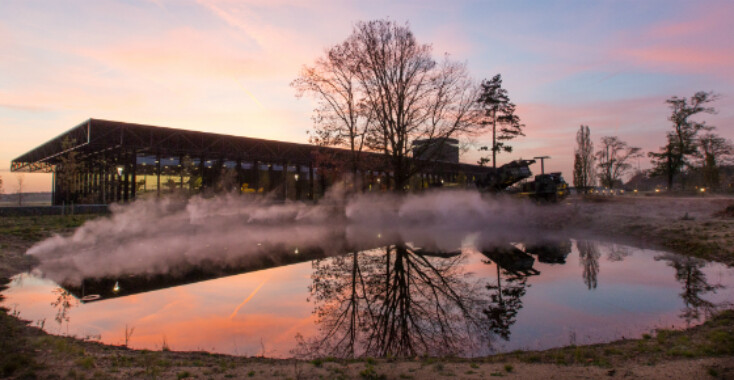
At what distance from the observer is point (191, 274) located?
14312 mm

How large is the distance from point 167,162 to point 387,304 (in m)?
56.7

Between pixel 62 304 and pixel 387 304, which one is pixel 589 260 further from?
pixel 62 304

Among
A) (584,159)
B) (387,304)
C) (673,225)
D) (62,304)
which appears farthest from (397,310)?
(584,159)

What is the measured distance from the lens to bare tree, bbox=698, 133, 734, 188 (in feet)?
195

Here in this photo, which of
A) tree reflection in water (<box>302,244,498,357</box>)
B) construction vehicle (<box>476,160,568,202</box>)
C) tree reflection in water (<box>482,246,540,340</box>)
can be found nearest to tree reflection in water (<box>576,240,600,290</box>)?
tree reflection in water (<box>482,246,540,340</box>)

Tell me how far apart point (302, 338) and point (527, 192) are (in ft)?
117

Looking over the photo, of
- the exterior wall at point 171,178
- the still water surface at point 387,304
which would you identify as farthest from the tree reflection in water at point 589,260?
the exterior wall at point 171,178

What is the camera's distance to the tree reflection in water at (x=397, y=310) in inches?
300

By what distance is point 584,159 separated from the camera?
73.6 m

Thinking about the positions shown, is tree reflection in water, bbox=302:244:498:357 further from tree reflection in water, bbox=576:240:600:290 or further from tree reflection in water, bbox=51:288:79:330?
tree reflection in water, bbox=51:288:79:330

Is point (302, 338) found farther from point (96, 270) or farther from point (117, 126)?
point (117, 126)

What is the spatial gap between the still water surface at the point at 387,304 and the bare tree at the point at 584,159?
66.0 meters

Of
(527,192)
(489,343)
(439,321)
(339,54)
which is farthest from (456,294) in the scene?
(527,192)

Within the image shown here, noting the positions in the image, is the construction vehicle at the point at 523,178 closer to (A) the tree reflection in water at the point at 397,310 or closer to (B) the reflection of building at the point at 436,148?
(B) the reflection of building at the point at 436,148
